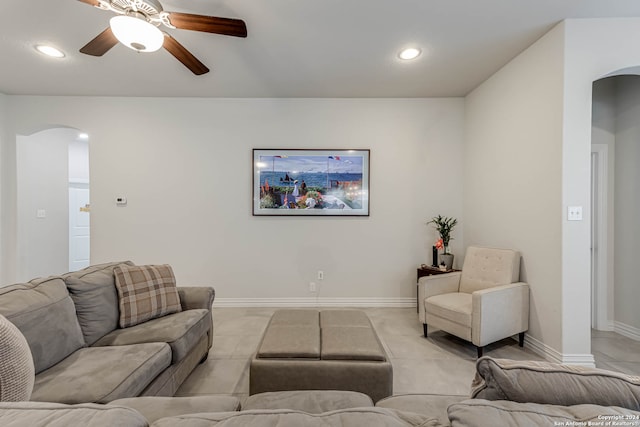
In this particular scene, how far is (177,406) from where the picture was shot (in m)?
1.01

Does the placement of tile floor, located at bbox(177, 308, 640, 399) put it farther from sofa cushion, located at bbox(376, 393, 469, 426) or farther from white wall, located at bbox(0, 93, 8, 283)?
white wall, located at bbox(0, 93, 8, 283)

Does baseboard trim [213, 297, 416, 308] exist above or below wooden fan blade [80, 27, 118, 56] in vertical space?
below

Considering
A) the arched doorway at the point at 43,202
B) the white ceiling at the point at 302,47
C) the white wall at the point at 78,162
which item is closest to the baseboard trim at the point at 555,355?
the white ceiling at the point at 302,47

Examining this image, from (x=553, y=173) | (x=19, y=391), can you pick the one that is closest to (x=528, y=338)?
(x=553, y=173)

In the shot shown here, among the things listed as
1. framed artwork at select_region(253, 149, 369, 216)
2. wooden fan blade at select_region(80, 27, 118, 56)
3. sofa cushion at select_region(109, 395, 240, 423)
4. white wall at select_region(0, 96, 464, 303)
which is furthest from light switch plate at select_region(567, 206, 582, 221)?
wooden fan blade at select_region(80, 27, 118, 56)

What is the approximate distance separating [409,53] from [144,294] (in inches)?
123

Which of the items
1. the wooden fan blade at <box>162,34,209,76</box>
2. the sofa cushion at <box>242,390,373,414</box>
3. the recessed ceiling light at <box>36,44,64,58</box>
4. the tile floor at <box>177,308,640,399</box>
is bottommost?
the tile floor at <box>177,308,640,399</box>

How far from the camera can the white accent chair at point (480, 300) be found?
7.38ft

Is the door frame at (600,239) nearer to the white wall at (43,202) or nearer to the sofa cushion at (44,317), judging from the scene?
the sofa cushion at (44,317)

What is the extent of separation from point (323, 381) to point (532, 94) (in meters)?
2.97

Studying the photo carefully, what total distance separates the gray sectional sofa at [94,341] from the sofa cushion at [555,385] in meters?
1.52

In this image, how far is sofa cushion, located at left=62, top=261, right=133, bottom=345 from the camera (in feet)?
5.67

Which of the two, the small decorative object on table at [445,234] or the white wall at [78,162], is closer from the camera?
the small decorative object on table at [445,234]

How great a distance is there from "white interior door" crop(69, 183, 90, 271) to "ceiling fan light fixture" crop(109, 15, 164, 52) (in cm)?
496
